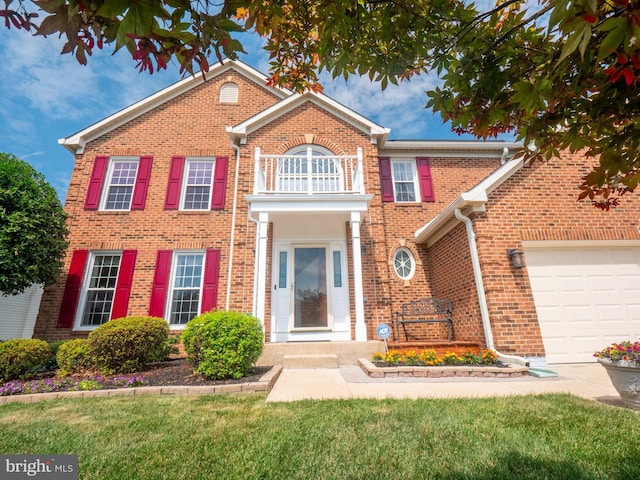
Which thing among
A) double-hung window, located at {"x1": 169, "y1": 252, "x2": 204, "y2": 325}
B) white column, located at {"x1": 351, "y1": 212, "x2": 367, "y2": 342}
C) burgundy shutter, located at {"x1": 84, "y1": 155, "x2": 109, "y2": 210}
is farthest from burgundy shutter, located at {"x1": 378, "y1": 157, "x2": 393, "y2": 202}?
burgundy shutter, located at {"x1": 84, "y1": 155, "x2": 109, "y2": 210}

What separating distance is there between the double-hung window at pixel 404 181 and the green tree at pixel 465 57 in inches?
283

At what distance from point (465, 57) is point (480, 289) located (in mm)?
5286

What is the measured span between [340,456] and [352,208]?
609 centimetres

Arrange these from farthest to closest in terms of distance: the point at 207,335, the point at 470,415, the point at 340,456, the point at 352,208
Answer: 1. the point at 352,208
2. the point at 207,335
3. the point at 470,415
4. the point at 340,456

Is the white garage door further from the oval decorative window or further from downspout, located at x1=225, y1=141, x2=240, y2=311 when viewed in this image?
downspout, located at x1=225, y1=141, x2=240, y2=311

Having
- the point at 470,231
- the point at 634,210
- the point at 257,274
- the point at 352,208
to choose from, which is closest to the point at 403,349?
the point at 470,231

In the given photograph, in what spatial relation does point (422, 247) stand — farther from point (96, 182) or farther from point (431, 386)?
point (96, 182)

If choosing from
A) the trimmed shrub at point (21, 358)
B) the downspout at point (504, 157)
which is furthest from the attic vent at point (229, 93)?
the downspout at point (504, 157)

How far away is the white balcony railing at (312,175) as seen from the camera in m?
8.37

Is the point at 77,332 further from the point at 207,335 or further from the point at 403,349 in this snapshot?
the point at 403,349

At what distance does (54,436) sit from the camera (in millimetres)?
2803

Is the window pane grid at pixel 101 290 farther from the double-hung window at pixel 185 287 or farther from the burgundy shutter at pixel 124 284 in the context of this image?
the double-hung window at pixel 185 287

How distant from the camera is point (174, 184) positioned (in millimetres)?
9406

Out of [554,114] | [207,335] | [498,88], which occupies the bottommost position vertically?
[207,335]
